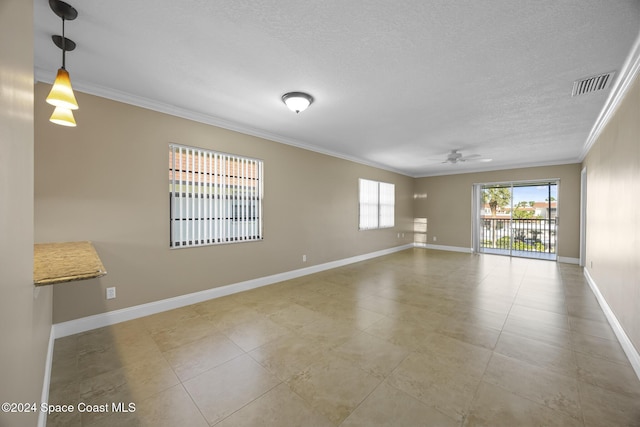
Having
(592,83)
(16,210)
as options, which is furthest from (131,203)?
(592,83)

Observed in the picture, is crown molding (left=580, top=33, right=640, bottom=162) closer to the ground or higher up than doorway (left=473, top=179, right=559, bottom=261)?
higher up

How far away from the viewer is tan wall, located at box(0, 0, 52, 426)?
79 cm

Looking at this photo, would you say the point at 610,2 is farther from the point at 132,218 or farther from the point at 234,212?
the point at 132,218

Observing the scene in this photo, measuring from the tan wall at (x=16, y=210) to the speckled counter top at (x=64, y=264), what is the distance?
148 millimetres

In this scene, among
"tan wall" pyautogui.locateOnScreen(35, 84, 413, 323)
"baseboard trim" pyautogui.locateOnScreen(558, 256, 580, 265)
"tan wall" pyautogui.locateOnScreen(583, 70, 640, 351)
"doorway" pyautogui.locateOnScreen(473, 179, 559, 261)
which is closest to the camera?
"tan wall" pyautogui.locateOnScreen(583, 70, 640, 351)

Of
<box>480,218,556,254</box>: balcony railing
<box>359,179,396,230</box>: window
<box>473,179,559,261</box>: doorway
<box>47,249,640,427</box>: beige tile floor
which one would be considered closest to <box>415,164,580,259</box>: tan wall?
<box>473,179,559,261</box>: doorway

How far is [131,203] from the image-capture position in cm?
298

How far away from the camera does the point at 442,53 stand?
2113mm

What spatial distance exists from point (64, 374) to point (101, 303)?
921 millimetres

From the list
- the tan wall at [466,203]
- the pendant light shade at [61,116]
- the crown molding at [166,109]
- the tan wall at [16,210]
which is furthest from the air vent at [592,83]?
the tan wall at [466,203]

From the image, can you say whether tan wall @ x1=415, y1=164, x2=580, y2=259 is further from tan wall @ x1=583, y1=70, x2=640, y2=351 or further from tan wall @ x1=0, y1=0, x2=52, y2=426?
tan wall @ x1=0, y1=0, x2=52, y2=426

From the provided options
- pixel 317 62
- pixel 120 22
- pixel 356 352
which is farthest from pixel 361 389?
pixel 120 22

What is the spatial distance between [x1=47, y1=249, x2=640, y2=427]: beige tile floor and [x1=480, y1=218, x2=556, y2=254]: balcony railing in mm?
4425

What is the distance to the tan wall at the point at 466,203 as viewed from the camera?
615cm
